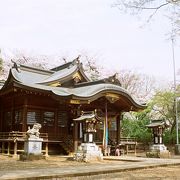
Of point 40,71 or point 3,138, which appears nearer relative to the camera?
point 3,138

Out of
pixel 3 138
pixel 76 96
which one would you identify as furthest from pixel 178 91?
pixel 3 138

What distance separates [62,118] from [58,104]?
1153 mm

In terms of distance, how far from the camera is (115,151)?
930 inches

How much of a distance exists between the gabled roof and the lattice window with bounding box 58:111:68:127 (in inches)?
73.2

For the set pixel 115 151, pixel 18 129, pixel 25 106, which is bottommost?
pixel 115 151

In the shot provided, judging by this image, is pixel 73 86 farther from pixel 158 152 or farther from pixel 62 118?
pixel 158 152

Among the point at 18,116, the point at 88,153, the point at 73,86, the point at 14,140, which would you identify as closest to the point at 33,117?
the point at 18,116

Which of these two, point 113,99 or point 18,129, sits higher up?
point 113,99

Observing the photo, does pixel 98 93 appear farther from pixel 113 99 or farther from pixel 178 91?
pixel 178 91

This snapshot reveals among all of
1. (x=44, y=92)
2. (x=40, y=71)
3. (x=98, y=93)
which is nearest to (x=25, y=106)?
(x=44, y=92)

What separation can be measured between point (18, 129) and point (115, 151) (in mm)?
7375

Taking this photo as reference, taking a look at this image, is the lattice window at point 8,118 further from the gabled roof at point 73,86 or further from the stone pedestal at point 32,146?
the stone pedestal at point 32,146

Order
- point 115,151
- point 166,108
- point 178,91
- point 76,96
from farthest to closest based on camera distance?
point 166,108 < point 178,91 < point 115,151 < point 76,96

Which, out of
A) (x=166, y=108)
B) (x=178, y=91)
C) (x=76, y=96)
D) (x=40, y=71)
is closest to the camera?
(x=76, y=96)
